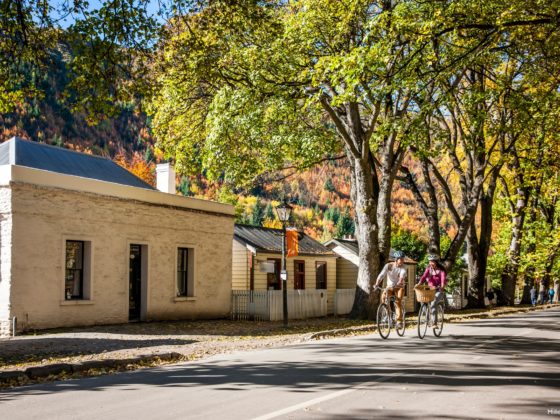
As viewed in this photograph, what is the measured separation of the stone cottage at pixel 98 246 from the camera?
18.9 metres

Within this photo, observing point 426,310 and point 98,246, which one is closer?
point 426,310

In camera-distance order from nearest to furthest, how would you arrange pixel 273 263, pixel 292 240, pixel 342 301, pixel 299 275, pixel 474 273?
1. pixel 292 240
2. pixel 273 263
3. pixel 342 301
4. pixel 299 275
5. pixel 474 273

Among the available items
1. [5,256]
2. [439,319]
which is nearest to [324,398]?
[439,319]

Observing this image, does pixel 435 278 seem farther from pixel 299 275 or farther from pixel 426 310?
pixel 299 275

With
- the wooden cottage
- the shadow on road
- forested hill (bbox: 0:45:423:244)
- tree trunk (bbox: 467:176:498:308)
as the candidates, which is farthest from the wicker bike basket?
forested hill (bbox: 0:45:423:244)

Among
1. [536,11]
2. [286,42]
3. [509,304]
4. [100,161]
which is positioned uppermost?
[286,42]

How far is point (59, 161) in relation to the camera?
23.5 m

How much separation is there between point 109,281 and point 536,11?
14566 millimetres

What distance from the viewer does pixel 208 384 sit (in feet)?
30.9

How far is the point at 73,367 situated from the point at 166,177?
715 inches

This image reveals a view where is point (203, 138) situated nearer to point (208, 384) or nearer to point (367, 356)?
point (367, 356)

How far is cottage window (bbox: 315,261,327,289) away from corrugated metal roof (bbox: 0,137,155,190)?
12002mm

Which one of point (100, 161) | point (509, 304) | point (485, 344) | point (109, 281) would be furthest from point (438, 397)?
point (509, 304)

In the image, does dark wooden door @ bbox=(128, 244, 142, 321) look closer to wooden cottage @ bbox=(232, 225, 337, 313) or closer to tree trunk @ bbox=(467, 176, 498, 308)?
wooden cottage @ bbox=(232, 225, 337, 313)
